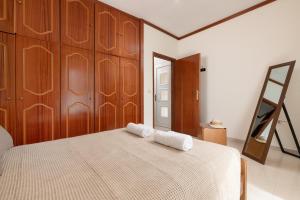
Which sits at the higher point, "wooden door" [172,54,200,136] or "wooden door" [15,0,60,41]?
"wooden door" [15,0,60,41]

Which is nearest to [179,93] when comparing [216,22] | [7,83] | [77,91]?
[216,22]

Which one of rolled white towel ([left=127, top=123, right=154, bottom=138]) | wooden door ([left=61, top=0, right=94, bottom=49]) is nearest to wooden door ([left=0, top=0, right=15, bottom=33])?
wooden door ([left=61, top=0, right=94, bottom=49])

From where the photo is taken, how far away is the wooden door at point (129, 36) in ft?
10.4

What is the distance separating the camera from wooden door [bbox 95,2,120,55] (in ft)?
9.12

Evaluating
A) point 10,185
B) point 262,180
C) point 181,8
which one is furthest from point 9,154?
point 181,8

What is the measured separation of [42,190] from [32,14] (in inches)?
94.7

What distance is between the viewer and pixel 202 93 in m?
4.06

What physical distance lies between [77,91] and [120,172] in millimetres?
2039

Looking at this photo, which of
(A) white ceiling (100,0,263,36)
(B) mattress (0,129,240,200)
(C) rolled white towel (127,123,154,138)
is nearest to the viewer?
(B) mattress (0,129,240,200)

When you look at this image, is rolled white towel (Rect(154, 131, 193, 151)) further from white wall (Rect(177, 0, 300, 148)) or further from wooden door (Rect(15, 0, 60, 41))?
white wall (Rect(177, 0, 300, 148))

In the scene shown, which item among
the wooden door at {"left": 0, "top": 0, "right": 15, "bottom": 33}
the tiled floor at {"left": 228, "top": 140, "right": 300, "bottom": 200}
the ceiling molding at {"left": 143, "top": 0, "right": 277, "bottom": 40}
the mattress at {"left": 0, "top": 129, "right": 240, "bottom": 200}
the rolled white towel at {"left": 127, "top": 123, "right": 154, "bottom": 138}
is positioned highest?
the ceiling molding at {"left": 143, "top": 0, "right": 277, "bottom": 40}

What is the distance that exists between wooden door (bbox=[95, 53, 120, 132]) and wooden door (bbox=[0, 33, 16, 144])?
43.9 inches

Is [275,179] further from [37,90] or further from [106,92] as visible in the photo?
[37,90]

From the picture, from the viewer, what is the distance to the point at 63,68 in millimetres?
2391
